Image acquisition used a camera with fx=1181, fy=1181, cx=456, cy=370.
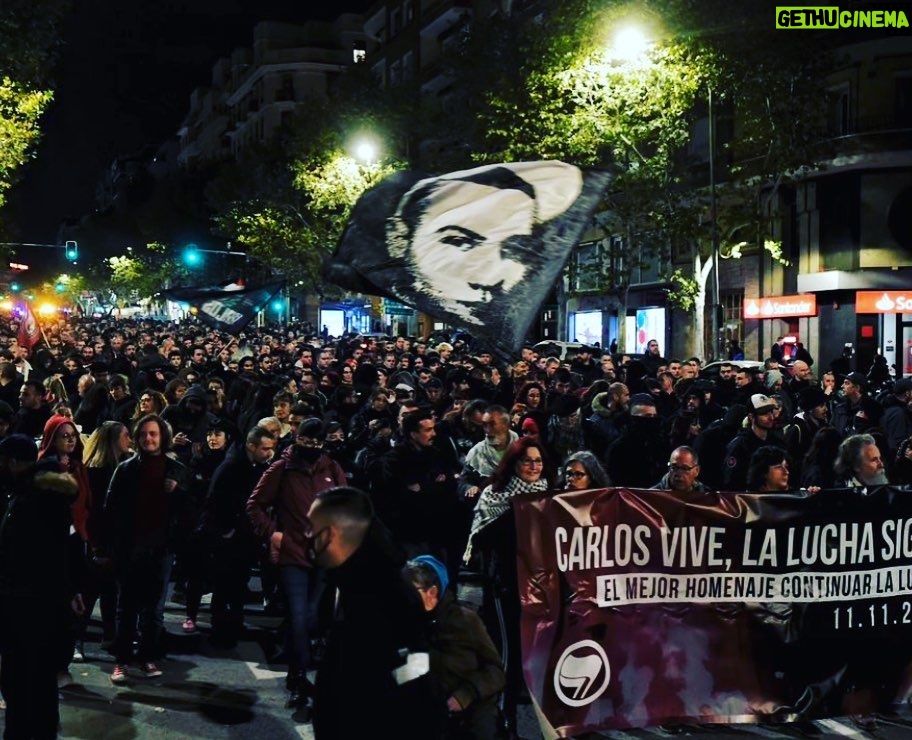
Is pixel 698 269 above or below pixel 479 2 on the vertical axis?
below

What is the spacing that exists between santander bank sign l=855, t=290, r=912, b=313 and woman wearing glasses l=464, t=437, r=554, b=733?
2578cm

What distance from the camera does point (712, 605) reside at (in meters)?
6.01

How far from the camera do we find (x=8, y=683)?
228 inches

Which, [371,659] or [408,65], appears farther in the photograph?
[408,65]

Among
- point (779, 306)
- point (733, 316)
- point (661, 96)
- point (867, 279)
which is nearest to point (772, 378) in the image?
point (661, 96)

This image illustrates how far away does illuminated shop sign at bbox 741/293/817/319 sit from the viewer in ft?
106

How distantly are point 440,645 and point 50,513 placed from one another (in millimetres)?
2414

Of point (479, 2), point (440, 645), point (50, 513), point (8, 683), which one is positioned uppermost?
point (479, 2)

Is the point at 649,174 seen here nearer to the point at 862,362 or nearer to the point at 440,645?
the point at 862,362

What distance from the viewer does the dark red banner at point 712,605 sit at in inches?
230

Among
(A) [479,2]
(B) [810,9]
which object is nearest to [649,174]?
(B) [810,9]

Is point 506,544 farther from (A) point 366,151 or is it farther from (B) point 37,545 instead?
(A) point 366,151

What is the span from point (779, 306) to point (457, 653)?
3071 centimetres

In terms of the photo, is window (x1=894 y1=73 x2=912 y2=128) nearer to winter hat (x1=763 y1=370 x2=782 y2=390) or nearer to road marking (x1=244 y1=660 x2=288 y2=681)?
winter hat (x1=763 y1=370 x2=782 y2=390)
